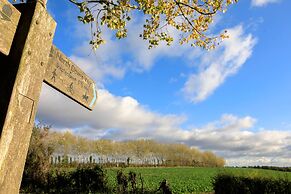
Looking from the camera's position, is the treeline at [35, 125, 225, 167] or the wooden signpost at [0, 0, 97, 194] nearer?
the wooden signpost at [0, 0, 97, 194]

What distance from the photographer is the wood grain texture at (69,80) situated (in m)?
2.60

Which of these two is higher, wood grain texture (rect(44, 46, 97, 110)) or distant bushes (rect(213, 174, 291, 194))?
wood grain texture (rect(44, 46, 97, 110))

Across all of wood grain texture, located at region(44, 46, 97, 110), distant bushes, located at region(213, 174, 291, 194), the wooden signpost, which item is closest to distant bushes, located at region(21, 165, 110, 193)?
distant bushes, located at region(213, 174, 291, 194)

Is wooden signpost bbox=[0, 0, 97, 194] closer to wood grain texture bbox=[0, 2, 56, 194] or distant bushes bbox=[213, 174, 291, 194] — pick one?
wood grain texture bbox=[0, 2, 56, 194]

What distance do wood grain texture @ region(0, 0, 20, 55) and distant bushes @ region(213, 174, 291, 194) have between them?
48.8ft

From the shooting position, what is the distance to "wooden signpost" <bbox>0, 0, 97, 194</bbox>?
6.41ft

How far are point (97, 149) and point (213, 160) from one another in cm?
5697

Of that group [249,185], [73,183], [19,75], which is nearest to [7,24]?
[19,75]

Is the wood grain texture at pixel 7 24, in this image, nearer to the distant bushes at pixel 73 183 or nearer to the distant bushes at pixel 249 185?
the distant bushes at pixel 249 185

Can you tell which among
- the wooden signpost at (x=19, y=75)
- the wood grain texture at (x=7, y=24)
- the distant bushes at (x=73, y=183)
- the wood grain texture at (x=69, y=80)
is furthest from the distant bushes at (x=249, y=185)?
the wood grain texture at (x=7, y=24)

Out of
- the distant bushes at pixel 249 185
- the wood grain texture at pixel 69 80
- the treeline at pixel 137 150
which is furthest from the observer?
the treeline at pixel 137 150

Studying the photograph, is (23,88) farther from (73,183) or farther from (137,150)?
(137,150)

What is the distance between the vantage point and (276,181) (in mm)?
14422

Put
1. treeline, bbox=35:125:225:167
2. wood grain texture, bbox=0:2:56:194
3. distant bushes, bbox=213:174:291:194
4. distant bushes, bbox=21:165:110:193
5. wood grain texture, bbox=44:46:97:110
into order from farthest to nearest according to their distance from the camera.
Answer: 1. treeline, bbox=35:125:225:167
2. distant bushes, bbox=21:165:110:193
3. distant bushes, bbox=213:174:291:194
4. wood grain texture, bbox=44:46:97:110
5. wood grain texture, bbox=0:2:56:194
